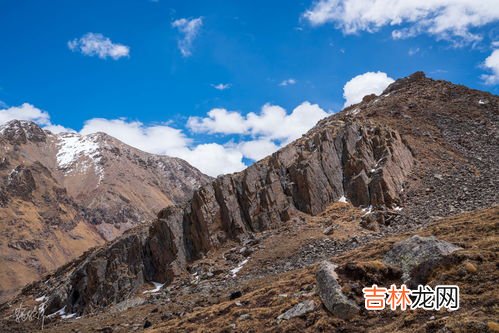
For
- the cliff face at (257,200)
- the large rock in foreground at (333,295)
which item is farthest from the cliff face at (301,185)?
the large rock in foreground at (333,295)

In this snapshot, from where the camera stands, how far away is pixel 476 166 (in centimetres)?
5116

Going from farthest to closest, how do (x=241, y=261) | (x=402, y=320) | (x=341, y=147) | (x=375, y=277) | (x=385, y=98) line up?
(x=385, y=98)
(x=341, y=147)
(x=241, y=261)
(x=375, y=277)
(x=402, y=320)

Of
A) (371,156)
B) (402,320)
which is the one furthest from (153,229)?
(402,320)

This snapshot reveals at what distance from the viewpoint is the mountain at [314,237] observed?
827 inches

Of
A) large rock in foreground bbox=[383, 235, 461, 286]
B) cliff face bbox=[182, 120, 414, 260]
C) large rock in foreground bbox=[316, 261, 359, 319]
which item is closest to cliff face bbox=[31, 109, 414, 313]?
cliff face bbox=[182, 120, 414, 260]

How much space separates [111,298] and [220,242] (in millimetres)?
15530

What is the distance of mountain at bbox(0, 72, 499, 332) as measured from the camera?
68.9 feet

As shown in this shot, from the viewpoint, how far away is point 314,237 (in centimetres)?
4200

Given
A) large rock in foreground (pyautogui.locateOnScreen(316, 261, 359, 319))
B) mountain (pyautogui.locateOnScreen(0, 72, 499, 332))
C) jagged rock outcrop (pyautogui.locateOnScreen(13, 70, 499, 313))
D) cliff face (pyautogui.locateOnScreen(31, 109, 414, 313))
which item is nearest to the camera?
large rock in foreground (pyautogui.locateOnScreen(316, 261, 359, 319))

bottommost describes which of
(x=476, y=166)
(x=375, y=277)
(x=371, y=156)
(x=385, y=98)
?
(x=375, y=277)

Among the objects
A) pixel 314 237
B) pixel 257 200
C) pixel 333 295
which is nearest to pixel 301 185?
pixel 257 200

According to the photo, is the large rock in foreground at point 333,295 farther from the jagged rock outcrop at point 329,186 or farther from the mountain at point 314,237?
the jagged rock outcrop at point 329,186

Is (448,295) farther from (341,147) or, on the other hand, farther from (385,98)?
(385,98)

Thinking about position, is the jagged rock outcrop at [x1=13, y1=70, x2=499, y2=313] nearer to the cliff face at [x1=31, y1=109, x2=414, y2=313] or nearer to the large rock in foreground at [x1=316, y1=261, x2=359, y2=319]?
the cliff face at [x1=31, y1=109, x2=414, y2=313]
